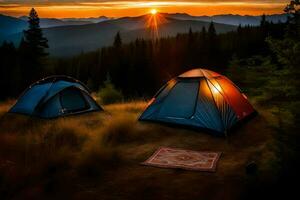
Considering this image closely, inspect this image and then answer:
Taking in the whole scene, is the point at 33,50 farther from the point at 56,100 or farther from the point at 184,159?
the point at 184,159

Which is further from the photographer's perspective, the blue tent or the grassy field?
the blue tent

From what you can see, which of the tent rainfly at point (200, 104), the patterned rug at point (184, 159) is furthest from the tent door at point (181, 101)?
the patterned rug at point (184, 159)

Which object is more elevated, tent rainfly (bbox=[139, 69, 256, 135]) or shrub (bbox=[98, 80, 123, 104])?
tent rainfly (bbox=[139, 69, 256, 135])

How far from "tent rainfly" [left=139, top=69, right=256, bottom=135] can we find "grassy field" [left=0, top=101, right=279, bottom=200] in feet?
1.08

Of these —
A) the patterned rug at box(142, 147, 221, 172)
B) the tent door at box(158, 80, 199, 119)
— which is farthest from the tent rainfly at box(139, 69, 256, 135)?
the patterned rug at box(142, 147, 221, 172)

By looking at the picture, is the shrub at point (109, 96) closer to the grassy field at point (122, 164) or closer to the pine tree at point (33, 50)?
the grassy field at point (122, 164)

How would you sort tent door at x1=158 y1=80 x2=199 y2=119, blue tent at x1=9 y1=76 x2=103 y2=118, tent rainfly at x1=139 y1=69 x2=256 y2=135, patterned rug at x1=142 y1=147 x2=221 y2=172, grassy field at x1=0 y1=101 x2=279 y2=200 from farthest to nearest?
1. blue tent at x1=9 y1=76 x2=103 y2=118
2. tent door at x1=158 y1=80 x2=199 y2=119
3. tent rainfly at x1=139 y1=69 x2=256 y2=135
4. patterned rug at x1=142 y1=147 x2=221 y2=172
5. grassy field at x1=0 y1=101 x2=279 y2=200

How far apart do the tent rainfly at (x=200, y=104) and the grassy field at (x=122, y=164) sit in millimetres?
329

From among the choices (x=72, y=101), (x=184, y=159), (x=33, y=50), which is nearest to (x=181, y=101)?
(x=184, y=159)

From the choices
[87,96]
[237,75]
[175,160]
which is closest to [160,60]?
[237,75]

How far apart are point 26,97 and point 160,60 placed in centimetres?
7223

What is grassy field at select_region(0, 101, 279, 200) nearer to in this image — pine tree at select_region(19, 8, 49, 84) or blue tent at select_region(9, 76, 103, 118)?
blue tent at select_region(9, 76, 103, 118)

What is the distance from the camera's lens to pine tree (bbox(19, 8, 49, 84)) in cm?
4675

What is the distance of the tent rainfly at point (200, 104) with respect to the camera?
35.3ft
